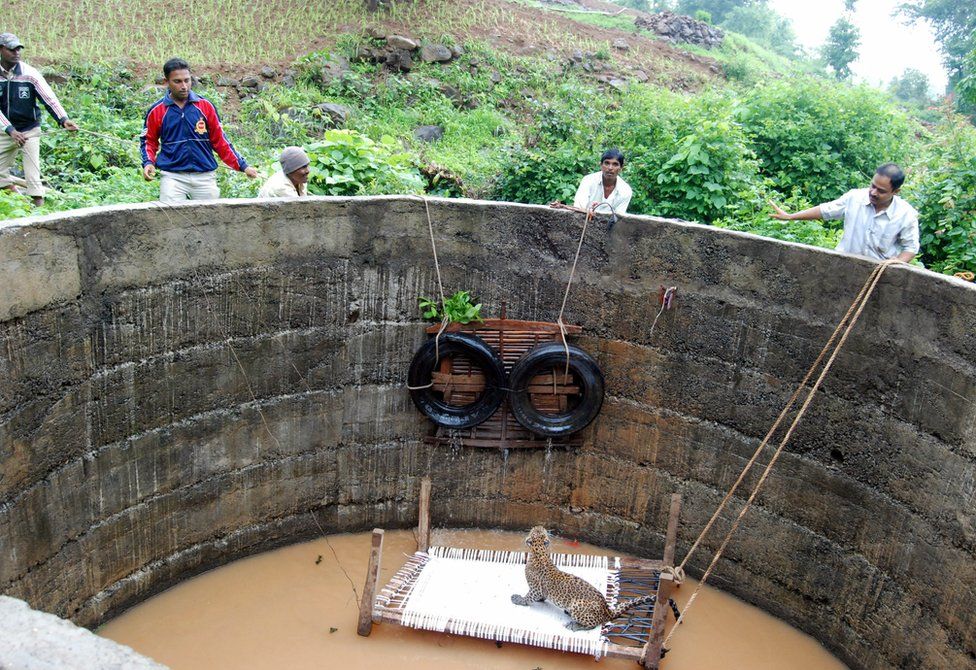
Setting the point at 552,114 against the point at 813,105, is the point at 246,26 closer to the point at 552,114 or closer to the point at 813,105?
the point at 552,114

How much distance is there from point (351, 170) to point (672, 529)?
13.0 ft

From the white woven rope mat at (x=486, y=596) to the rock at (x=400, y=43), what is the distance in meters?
10.1

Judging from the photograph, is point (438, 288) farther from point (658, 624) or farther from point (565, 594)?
point (658, 624)

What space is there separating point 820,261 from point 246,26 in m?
12.1

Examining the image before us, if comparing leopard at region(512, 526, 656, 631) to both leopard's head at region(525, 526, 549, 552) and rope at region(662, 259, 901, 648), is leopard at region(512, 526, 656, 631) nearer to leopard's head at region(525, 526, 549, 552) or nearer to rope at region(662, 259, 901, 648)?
leopard's head at region(525, 526, 549, 552)

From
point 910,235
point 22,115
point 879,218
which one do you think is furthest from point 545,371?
point 22,115

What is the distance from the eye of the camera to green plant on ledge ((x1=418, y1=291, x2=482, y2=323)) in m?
6.40

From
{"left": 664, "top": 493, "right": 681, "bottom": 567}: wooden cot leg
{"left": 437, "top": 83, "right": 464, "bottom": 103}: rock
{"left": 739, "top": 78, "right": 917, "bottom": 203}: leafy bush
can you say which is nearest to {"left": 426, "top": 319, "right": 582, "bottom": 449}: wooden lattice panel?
{"left": 664, "top": 493, "right": 681, "bottom": 567}: wooden cot leg

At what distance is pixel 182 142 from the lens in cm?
614

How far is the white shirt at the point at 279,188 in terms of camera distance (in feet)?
20.3

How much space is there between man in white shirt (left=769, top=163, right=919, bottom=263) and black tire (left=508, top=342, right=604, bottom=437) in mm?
1904

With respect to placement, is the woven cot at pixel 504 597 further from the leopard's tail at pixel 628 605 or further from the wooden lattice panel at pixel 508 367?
the wooden lattice panel at pixel 508 367

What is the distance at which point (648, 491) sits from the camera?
261 inches

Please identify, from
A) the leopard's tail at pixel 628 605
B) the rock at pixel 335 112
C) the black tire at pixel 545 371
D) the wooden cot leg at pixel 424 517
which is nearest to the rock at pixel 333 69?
the rock at pixel 335 112
